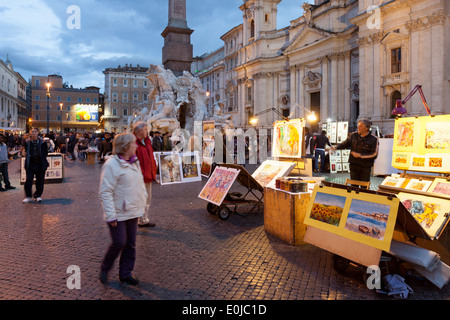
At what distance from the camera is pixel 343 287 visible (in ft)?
11.6

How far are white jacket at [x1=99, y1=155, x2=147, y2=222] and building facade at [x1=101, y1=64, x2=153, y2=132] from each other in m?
65.5

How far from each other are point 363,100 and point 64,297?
2722cm

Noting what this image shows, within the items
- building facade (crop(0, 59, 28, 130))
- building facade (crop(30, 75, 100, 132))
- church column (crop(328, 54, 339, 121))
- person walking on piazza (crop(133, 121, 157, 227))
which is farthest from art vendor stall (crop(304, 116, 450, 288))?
building facade (crop(30, 75, 100, 132))

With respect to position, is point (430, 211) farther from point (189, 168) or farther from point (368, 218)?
point (189, 168)

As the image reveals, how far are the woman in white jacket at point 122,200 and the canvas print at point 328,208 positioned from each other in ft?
7.23

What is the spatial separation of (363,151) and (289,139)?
191 cm

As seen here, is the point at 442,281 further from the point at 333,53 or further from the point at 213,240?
the point at 333,53

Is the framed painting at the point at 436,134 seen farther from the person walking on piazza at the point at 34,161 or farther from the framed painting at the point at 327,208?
the person walking on piazza at the point at 34,161

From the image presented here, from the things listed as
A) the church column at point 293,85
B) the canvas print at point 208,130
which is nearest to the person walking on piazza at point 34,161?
the canvas print at point 208,130

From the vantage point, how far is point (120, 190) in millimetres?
3443

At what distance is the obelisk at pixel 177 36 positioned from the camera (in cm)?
1961

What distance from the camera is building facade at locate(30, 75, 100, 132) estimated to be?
2687 inches

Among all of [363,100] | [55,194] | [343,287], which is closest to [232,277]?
[343,287]
